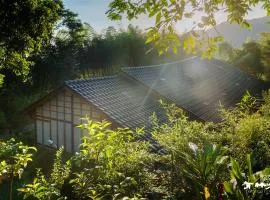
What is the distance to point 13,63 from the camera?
64.8 ft

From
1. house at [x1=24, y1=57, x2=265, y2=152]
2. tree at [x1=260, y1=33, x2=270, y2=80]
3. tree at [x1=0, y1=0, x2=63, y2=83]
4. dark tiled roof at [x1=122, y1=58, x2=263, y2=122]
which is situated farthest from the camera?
tree at [x1=260, y1=33, x2=270, y2=80]

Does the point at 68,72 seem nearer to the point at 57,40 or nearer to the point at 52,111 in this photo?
the point at 57,40

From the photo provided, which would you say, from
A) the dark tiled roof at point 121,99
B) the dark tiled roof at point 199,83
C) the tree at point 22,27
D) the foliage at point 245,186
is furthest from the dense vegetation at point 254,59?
the foliage at point 245,186

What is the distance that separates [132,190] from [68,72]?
35766mm

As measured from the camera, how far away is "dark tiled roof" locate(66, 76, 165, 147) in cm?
1541

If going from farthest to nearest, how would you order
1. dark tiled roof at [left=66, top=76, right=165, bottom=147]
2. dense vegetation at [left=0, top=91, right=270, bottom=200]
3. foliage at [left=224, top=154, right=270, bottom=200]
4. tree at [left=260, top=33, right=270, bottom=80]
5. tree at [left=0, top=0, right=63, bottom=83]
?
tree at [left=260, top=33, right=270, bottom=80], tree at [left=0, top=0, right=63, bottom=83], dark tiled roof at [left=66, top=76, right=165, bottom=147], dense vegetation at [left=0, top=91, right=270, bottom=200], foliage at [left=224, top=154, right=270, bottom=200]

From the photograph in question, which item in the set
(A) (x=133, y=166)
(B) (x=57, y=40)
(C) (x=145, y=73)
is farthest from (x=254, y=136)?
(B) (x=57, y=40)

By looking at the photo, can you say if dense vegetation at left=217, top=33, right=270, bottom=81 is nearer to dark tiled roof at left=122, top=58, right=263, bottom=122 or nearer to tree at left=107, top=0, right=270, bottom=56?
dark tiled roof at left=122, top=58, right=263, bottom=122

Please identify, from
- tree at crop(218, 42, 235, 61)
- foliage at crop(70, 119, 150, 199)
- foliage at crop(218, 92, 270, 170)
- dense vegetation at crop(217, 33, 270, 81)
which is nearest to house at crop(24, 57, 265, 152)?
foliage at crop(218, 92, 270, 170)

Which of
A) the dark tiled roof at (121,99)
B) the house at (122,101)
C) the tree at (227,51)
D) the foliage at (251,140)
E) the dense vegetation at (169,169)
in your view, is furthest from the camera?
the tree at (227,51)

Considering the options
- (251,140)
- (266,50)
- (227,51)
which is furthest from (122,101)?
(227,51)

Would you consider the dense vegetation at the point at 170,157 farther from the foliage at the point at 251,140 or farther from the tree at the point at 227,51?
the tree at the point at 227,51

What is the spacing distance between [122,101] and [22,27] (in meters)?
7.18

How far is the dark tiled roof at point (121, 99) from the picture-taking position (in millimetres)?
15413
